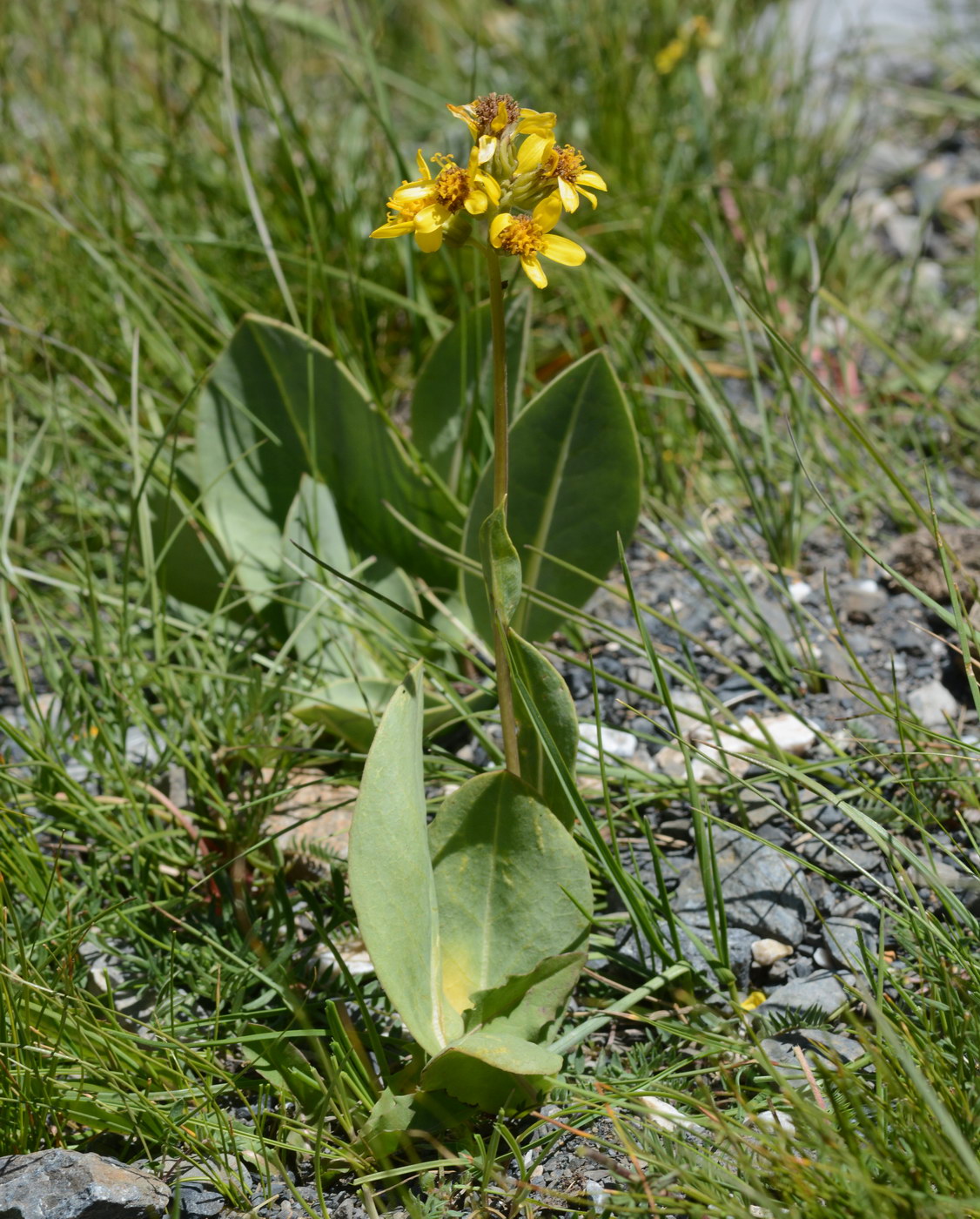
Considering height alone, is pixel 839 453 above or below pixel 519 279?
below

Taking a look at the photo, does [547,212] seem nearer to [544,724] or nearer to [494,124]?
[494,124]

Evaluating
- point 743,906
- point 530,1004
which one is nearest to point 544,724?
point 530,1004

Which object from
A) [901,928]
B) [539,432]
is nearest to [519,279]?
[539,432]

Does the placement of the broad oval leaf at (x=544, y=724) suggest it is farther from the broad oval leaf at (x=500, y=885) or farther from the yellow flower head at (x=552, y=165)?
the yellow flower head at (x=552, y=165)

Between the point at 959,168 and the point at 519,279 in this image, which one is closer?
the point at 519,279

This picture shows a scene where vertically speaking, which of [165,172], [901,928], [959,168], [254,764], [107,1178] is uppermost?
[959,168]

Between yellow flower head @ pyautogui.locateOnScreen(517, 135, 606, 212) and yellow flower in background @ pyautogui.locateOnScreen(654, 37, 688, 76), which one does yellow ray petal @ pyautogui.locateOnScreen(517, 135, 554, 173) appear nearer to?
yellow flower head @ pyautogui.locateOnScreen(517, 135, 606, 212)

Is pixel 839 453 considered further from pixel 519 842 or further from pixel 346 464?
pixel 519 842
